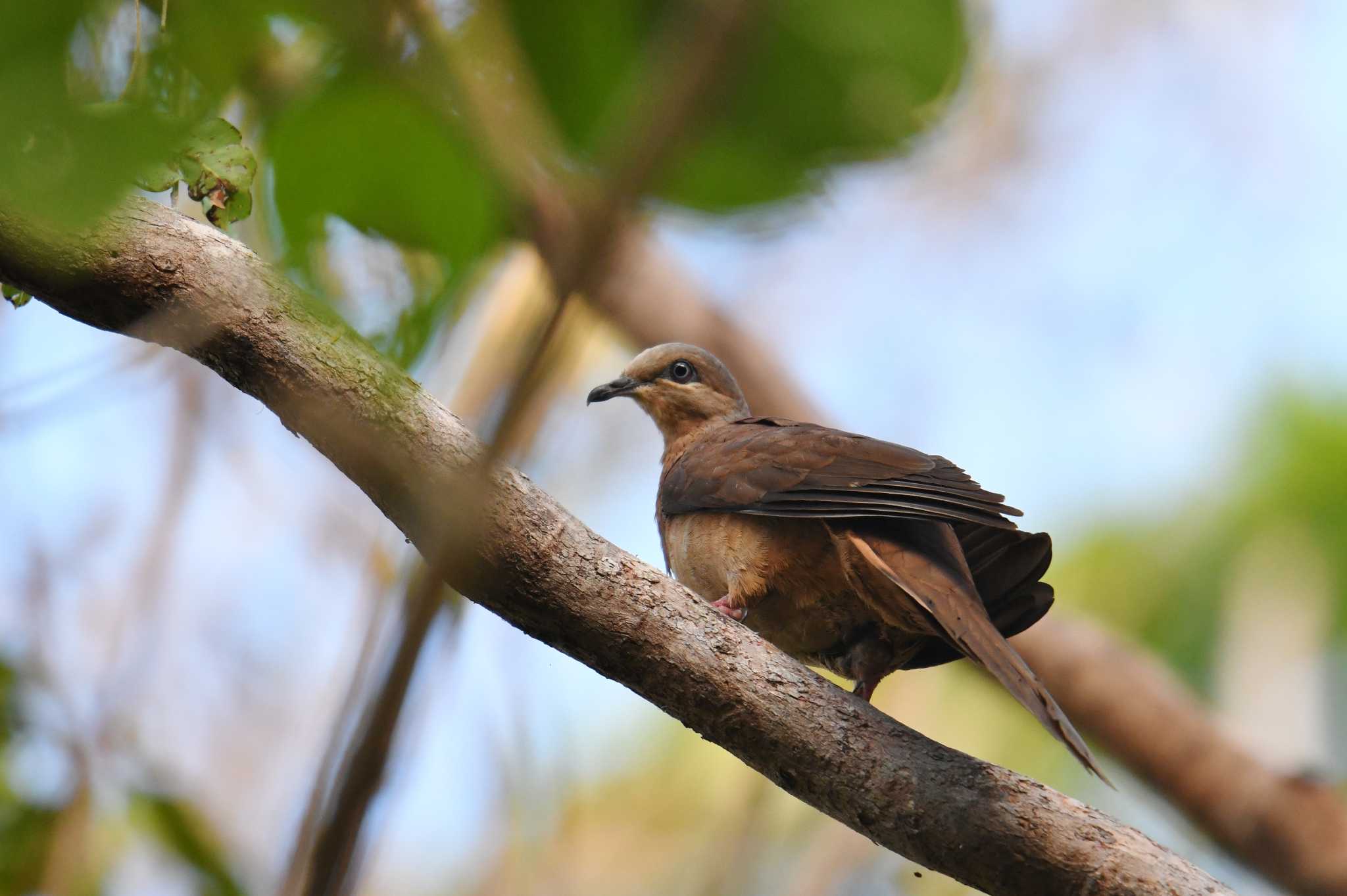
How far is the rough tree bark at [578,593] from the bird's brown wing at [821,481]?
0.76 metres

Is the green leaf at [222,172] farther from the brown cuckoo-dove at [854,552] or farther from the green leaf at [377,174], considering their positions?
the brown cuckoo-dove at [854,552]

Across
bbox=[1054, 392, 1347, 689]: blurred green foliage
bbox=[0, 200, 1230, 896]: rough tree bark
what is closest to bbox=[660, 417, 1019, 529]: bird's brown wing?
bbox=[0, 200, 1230, 896]: rough tree bark

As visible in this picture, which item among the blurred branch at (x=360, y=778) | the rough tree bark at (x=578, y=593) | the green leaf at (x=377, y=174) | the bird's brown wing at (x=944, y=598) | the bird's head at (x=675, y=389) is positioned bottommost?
the blurred branch at (x=360, y=778)

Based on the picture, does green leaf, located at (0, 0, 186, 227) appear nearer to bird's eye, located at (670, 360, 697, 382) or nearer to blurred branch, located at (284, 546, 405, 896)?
blurred branch, located at (284, 546, 405, 896)

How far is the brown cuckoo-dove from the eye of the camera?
3.93 metres

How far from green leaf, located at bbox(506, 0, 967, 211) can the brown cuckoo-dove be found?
1.90 meters

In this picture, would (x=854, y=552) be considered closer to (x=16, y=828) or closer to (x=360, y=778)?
(x=16, y=828)

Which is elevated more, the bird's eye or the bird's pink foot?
the bird's eye

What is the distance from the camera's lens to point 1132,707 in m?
7.86

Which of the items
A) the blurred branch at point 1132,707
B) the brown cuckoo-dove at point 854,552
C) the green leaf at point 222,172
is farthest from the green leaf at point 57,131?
the blurred branch at point 1132,707

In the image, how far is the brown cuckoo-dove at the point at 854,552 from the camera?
393 centimetres

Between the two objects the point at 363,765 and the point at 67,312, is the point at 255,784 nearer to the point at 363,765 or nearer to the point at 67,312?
the point at 67,312

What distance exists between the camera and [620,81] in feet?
6.27

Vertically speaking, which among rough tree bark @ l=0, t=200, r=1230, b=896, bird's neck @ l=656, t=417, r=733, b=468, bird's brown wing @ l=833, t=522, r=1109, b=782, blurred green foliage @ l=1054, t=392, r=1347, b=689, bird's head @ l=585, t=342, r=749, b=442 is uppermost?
blurred green foliage @ l=1054, t=392, r=1347, b=689
